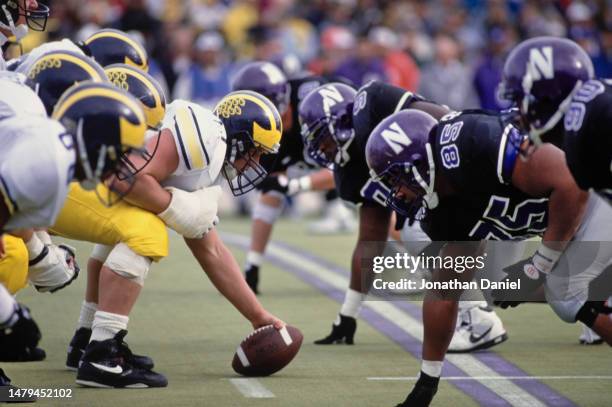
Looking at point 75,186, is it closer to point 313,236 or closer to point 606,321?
point 606,321

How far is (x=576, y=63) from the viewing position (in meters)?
4.61

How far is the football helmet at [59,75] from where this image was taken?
16.6 feet

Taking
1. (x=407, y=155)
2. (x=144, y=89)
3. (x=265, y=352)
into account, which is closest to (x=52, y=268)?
(x=144, y=89)

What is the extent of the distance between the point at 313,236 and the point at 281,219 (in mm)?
1703

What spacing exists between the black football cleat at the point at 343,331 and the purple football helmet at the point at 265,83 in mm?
1891

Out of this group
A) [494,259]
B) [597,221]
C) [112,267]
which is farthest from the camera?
[494,259]

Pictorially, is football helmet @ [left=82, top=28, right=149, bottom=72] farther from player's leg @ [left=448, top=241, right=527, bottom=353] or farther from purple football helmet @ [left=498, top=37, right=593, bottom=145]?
purple football helmet @ [left=498, top=37, right=593, bottom=145]

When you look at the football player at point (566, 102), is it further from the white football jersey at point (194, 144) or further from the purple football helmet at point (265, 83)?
the purple football helmet at point (265, 83)

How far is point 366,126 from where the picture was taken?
648cm

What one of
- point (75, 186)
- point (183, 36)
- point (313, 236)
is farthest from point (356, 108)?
point (183, 36)

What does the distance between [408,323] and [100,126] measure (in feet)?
11.4

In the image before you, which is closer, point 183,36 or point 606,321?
point 606,321

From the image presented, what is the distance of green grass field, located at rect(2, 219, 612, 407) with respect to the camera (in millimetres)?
5340

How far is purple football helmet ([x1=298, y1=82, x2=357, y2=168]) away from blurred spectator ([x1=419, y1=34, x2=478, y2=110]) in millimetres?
8553
